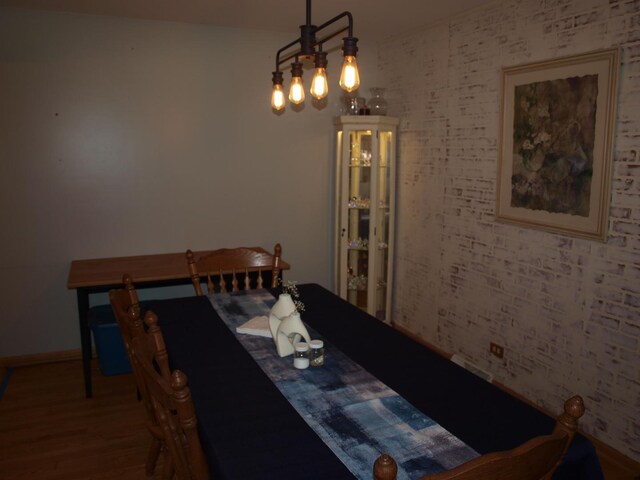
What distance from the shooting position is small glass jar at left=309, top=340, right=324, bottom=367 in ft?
6.91

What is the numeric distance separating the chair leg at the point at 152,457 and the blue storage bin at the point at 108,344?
3.43 ft

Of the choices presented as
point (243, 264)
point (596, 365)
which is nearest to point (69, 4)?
point (243, 264)

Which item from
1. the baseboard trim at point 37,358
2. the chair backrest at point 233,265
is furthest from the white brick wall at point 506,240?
the baseboard trim at point 37,358

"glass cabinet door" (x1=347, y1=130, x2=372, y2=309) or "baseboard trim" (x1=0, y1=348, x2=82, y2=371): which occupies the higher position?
"glass cabinet door" (x1=347, y1=130, x2=372, y2=309)

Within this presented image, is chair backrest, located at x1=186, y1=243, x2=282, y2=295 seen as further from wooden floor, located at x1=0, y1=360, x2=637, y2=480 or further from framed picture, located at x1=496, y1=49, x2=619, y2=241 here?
framed picture, located at x1=496, y1=49, x2=619, y2=241

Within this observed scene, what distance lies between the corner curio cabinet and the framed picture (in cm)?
120

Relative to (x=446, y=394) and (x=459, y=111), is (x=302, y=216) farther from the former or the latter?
(x=446, y=394)

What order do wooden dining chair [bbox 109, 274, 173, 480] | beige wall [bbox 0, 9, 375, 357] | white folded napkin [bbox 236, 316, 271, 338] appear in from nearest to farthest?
wooden dining chair [bbox 109, 274, 173, 480]
white folded napkin [bbox 236, 316, 271, 338]
beige wall [bbox 0, 9, 375, 357]

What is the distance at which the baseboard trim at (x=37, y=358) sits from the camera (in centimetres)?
396

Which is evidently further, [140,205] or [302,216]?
[302,216]

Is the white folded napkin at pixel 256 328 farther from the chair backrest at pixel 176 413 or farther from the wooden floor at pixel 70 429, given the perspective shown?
the wooden floor at pixel 70 429

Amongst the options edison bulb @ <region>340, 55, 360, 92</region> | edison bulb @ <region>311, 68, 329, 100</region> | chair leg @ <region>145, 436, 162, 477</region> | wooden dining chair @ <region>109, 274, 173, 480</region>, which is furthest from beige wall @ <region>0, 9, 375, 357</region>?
edison bulb @ <region>340, 55, 360, 92</region>

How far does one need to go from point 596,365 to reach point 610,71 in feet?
5.11

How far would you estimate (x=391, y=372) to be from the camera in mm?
2051
